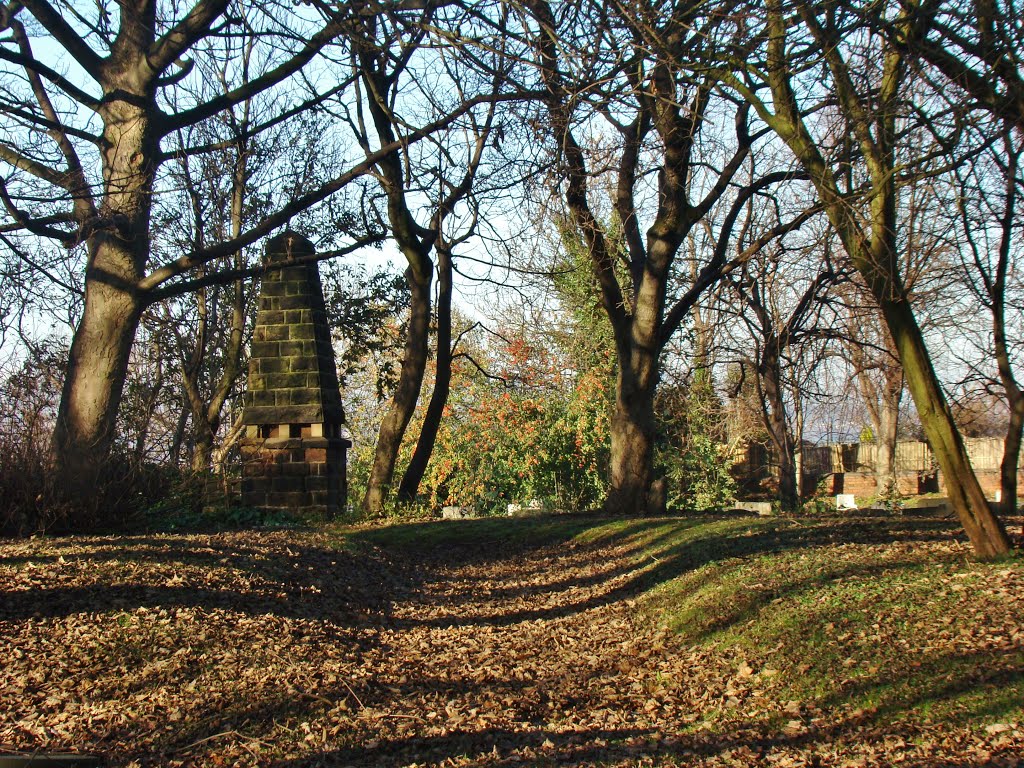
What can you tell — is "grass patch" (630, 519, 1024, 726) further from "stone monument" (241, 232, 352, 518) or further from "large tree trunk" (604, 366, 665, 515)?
"stone monument" (241, 232, 352, 518)

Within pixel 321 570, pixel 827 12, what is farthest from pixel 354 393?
pixel 827 12

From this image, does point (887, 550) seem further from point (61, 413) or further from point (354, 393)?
point (354, 393)

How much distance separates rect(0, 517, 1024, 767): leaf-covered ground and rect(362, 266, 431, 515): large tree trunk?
6236mm

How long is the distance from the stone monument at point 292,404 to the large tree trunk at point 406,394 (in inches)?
24.9

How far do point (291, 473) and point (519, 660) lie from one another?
913 cm

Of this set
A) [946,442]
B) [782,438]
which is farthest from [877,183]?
[782,438]

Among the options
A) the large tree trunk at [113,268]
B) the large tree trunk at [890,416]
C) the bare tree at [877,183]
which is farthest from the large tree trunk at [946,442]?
the large tree trunk at [890,416]

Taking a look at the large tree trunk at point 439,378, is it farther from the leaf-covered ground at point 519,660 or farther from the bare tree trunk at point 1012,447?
the bare tree trunk at point 1012,447

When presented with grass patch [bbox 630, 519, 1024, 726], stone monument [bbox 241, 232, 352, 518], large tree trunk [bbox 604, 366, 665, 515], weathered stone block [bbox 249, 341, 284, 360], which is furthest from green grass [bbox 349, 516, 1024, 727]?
weathered stone block [bbox 249, 341, 284, 360]

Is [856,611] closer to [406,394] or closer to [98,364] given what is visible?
[98,364]

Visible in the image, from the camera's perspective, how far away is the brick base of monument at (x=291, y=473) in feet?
49.3

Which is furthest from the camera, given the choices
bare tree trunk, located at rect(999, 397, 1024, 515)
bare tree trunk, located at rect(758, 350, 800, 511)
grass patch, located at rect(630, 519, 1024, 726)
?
bare tree trunk, located at rect(758, 350, 800, 511)

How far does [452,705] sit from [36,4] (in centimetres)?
963

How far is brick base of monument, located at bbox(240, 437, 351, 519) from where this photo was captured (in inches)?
592
